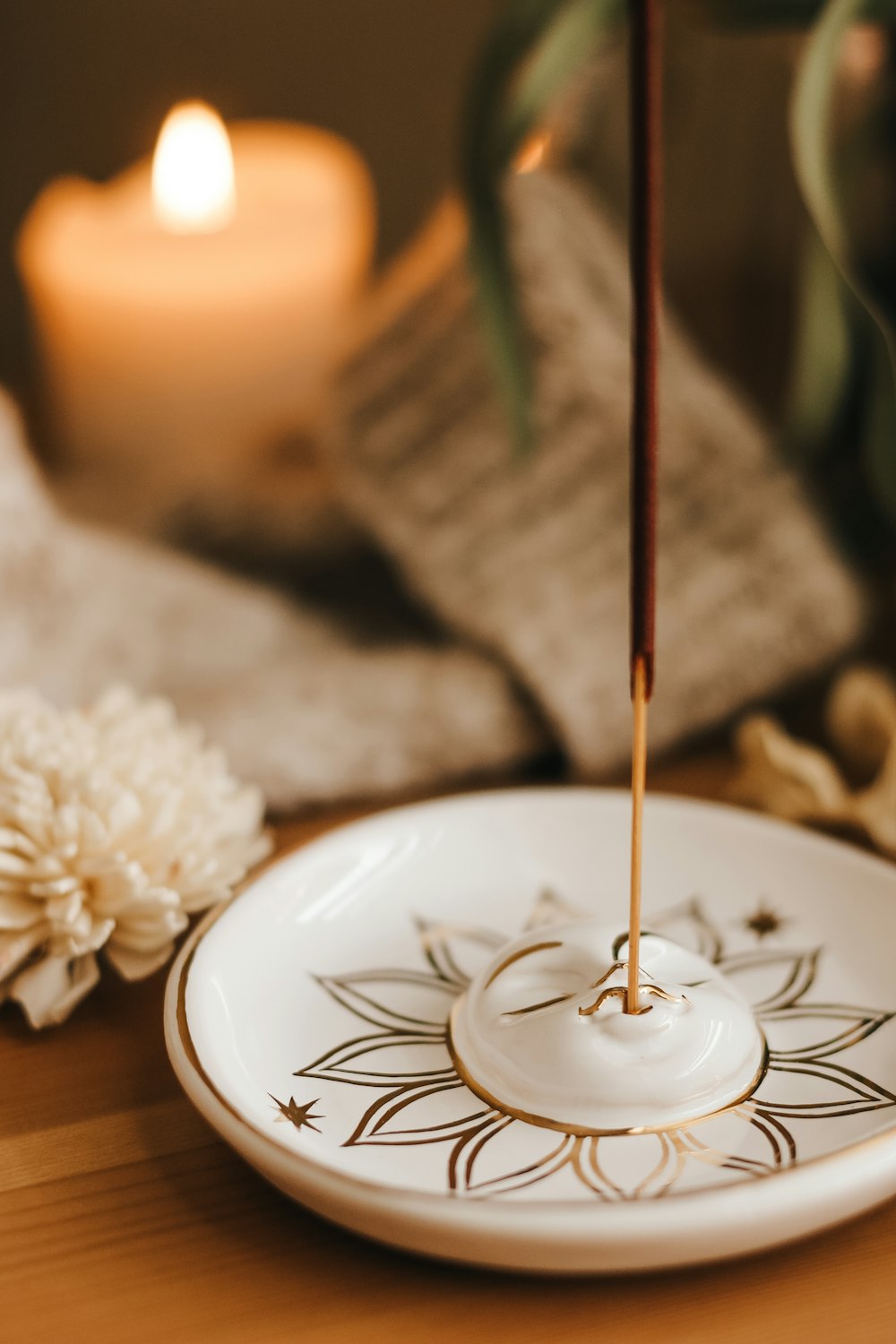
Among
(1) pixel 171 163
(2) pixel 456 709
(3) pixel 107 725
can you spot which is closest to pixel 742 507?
(2) pixel 456 709

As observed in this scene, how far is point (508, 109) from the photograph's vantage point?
489 millimetres

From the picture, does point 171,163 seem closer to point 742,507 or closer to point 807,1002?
point 742,507

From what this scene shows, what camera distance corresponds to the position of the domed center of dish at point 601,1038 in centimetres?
25

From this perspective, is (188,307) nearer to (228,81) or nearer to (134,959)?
(228,81)

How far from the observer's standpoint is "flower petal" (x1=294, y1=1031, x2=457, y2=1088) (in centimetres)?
28

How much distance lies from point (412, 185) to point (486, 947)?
0.67 meters

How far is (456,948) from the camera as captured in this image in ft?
1.07

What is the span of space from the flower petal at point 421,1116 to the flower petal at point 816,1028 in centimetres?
7

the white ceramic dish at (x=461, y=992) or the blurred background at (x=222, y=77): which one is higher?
the blurred background at (x=222, y=77)

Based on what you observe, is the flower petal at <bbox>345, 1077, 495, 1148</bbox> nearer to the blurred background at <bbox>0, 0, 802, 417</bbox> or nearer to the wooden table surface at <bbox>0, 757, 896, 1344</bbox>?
the wooden table surface at <bbox>0, 757, 896, 1344</bbox>

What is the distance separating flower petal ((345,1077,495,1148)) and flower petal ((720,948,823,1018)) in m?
0.07

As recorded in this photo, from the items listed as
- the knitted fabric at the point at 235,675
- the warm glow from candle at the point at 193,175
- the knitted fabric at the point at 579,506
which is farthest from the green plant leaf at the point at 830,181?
the warm glow from candle at the point at 193,175

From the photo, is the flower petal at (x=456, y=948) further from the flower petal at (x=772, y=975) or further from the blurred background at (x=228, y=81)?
the blurred background at (x=228, y=81)

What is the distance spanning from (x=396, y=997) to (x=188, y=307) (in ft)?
1.49
